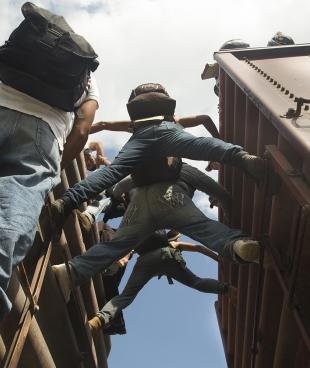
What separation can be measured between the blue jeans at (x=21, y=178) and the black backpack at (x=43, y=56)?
0.25m

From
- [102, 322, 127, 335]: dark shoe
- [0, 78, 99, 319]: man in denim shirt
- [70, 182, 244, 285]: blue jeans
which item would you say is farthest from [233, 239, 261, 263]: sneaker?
[102, 322, 127, 335]: dark shoe

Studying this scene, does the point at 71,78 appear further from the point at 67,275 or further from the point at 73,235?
the point at 73,235

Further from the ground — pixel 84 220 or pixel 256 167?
pixel 256 167

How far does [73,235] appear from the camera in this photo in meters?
5.21

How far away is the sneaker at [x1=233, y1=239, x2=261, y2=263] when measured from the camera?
12.6ft

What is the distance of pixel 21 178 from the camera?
2.79m

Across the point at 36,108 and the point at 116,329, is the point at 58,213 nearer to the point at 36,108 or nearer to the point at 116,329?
the point at 36,108

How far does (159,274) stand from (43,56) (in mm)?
3319

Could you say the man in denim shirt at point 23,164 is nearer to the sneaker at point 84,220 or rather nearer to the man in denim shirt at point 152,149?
the man in denim shirt at point 152,149

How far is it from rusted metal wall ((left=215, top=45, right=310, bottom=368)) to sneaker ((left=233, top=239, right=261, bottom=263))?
3.0 inches

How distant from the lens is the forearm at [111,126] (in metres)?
5.80

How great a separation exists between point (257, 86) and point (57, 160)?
6.83ft

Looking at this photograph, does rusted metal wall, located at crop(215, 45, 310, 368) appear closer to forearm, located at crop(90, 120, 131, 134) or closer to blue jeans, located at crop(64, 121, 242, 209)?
blue jeans, located at crop(64, 121, 242, 209)

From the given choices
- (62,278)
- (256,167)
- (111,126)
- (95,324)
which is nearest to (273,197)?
(256,167)
